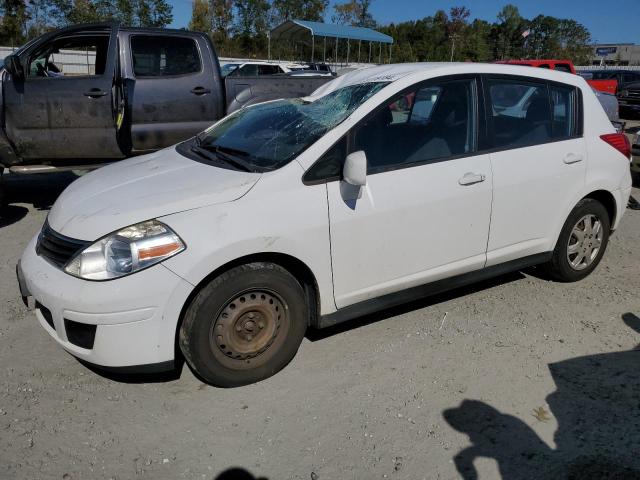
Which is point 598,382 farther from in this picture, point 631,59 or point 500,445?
point 631,59

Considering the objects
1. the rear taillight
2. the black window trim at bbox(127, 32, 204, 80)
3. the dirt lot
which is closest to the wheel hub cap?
the dirt lot

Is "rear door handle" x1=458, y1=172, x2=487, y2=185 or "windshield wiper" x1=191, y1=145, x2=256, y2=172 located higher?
"windshield wiper" x1=191, y1=145, x2=256, y2=172

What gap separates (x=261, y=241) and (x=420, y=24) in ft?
206

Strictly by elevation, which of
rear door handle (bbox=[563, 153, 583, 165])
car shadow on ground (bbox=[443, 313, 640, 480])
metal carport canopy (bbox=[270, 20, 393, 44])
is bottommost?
car shadow on ground (bbox=[443, 313, 640, 480])

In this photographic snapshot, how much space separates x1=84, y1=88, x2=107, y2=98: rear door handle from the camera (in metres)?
6.21

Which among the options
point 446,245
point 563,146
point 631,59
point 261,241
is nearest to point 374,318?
point 446,245

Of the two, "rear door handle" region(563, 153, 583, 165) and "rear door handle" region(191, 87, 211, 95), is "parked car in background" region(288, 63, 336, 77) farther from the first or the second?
"rear door handle" region(563, 153, 583, 165)

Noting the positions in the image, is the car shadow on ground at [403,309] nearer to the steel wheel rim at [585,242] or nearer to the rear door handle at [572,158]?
the steel wheel rim at [585,242]

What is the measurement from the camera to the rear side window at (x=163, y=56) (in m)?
6.49

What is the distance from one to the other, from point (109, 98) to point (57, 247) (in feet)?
12.6

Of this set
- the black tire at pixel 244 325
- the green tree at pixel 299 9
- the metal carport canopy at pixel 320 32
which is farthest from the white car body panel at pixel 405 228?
the green tree at pixel 299 9

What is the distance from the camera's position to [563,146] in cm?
409

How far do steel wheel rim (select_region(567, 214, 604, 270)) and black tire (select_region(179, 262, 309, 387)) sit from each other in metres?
2.48

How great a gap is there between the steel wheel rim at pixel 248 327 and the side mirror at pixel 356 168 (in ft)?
2.54
